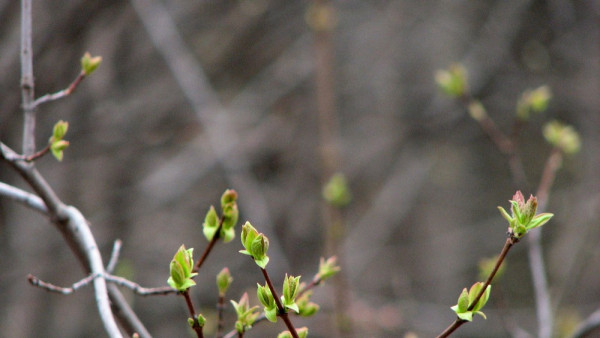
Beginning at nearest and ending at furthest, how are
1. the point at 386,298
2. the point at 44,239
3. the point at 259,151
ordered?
the point at 44,239, the point at 259,151, the point at 386,298

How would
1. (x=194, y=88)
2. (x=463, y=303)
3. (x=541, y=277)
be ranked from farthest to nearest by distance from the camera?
(x=194, y=88), (x=541, y=277), (x=463, y=303)

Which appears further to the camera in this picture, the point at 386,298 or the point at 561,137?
the point at 386,298

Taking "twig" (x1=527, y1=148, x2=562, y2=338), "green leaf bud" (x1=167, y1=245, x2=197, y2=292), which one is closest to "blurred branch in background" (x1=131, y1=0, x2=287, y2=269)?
"twig" (x1=527, y1=148, x2=562, y2=338)

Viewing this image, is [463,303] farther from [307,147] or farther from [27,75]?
[307,147]

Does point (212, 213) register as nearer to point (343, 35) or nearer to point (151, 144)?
point (151, 144)

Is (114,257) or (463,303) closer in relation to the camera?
(463,303)

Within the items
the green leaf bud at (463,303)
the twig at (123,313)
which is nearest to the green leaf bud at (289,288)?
the green leaf bud at (463,303)

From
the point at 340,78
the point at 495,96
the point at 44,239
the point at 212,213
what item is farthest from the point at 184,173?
the point at 212,213

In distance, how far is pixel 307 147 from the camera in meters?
4.13

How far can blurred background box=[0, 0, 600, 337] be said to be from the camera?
8.81 ft

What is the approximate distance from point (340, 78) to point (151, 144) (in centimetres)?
180

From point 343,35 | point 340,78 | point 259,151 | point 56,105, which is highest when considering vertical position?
point 343,35

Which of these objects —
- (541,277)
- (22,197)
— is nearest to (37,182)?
(22,197)

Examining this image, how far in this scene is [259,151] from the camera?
3963 mm
